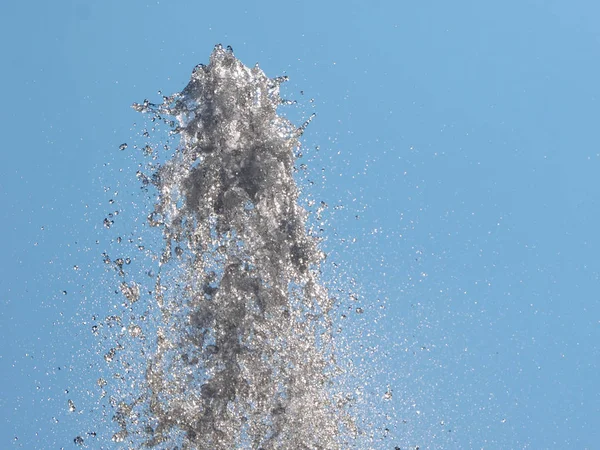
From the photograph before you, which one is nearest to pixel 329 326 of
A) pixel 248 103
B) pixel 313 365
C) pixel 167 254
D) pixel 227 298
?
pixel 313 365

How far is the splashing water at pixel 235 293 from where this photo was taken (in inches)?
426

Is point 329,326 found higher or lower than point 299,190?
lower

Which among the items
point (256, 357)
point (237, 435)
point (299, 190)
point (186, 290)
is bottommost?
point (237, 435)

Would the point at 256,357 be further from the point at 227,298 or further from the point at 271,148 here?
the point at 271,148

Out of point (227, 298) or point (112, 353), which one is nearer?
point (227, 298)

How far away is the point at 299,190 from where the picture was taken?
11234 mm

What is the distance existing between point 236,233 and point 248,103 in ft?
5.74

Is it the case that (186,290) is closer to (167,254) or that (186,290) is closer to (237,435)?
(167,254)

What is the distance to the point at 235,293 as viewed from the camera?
35.9 ft

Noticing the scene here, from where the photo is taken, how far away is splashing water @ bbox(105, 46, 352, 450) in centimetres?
1083

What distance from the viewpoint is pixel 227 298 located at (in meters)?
11.0

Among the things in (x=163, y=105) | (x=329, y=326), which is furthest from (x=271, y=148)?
(x=329, y=326)

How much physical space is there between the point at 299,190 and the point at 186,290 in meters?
1.98

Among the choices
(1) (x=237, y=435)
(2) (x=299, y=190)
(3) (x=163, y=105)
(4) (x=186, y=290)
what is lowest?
(1) (x=237, y=435)
